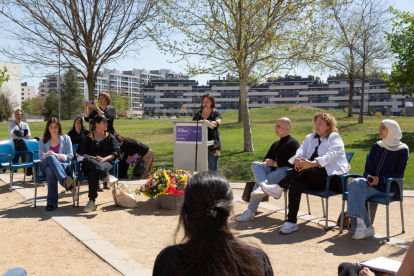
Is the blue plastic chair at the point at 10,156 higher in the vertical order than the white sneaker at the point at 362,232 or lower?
higher

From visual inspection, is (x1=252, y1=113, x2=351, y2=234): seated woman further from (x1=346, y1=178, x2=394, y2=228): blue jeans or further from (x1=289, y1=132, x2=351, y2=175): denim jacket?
(x1=346, y1=178, x2=394, y2=228): blue jeans

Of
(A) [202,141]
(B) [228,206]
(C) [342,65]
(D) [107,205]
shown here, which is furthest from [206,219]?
(C) [342,65]

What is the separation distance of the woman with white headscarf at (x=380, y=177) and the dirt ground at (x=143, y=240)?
0.25 m

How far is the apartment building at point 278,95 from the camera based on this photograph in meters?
135

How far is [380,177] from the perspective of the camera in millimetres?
5164

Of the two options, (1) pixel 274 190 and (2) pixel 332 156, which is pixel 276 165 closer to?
(1) pixel 274 190

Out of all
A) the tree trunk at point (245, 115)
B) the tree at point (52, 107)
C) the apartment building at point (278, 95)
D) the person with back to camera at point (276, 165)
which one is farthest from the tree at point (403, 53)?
the apartment building at point (278, 95)

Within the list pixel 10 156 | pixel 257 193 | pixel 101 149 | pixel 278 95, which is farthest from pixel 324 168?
pixel 278 95

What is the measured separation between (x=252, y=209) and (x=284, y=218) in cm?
53

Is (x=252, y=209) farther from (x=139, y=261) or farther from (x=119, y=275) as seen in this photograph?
(x=119, y=275)

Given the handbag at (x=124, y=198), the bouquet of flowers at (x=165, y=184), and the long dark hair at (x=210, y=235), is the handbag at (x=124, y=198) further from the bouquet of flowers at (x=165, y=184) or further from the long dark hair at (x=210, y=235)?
the long dark hair at (x=210, y=235)

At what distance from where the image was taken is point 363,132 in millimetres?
23016

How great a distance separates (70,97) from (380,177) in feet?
262

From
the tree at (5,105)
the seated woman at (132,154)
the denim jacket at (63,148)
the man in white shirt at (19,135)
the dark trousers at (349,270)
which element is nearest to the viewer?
the dark trousers at (349,270)
